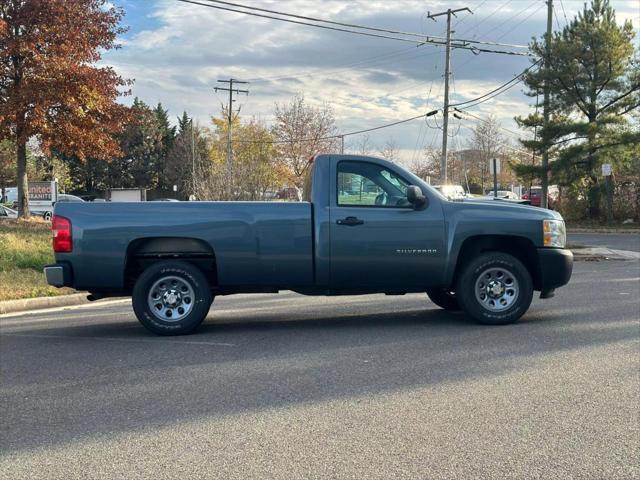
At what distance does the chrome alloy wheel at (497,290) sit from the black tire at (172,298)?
10.7ft

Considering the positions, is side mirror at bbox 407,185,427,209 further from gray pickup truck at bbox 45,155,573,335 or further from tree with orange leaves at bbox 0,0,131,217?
tree with orange leaves at bbox 0,0,131,217

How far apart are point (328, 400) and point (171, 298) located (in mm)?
3054

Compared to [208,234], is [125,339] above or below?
below

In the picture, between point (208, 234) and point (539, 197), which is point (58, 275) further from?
point (539, 197)

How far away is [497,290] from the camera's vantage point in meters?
7.52

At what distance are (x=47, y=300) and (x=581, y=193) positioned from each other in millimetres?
28194

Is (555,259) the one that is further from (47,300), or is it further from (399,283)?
(47,300)

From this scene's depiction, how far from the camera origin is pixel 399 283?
7.35 meters

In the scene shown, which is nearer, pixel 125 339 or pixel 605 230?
pixel 125 339

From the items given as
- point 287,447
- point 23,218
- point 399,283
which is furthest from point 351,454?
point 23,218

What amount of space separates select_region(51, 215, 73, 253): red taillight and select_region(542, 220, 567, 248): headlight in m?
5.52

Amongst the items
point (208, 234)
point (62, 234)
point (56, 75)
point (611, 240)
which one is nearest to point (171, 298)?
point (208, 234)

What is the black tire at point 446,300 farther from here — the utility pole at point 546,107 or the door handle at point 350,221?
the utility pole at point 546,107

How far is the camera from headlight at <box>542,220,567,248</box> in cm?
746
